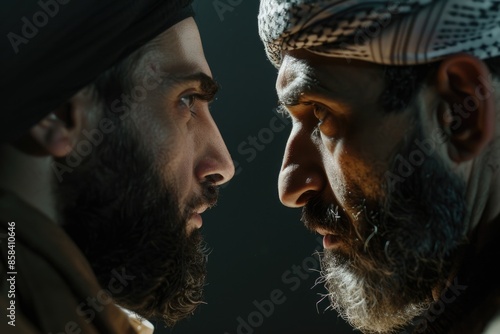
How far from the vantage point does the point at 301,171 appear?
1414 mm

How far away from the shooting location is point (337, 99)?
4.19 feet

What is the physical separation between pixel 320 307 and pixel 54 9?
1.51 meters

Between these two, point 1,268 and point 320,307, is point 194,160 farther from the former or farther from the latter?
point 320,307

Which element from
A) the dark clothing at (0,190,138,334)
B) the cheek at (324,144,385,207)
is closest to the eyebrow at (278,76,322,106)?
the cheek at (324,144,385,207)

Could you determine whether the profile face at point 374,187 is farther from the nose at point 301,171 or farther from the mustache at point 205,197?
the mustache at point 205,197

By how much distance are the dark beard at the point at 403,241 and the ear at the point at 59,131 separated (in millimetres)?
524

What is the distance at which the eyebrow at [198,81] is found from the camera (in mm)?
1342

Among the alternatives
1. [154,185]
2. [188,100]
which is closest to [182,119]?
[188,100]

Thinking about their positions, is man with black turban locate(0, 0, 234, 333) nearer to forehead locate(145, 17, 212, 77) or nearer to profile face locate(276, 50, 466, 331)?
forehead locate(145, 17, 212, 77)

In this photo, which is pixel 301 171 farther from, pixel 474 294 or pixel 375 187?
pixel 474 294

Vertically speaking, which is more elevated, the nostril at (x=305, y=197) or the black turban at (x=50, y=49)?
the black turban at (x=50, y=49)

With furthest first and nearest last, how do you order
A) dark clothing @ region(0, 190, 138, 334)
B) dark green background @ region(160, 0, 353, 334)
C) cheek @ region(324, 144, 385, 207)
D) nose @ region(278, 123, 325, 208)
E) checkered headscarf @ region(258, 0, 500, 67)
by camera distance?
dark green background @ region(160, 0, 353, 334)
nose @ region(278, 123, 325, 208)
cheek @ region(324, 144, 385, 207)
checkered headscarf @ region(258, 0, 500, 67)
dark clothing @ region(0, 190, 138, 334)

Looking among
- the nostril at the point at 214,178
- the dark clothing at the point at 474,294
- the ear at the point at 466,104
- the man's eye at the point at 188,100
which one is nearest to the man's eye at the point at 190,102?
the man's eye at the point at 188,100

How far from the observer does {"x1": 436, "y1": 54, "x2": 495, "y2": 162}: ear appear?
47.1 inches
